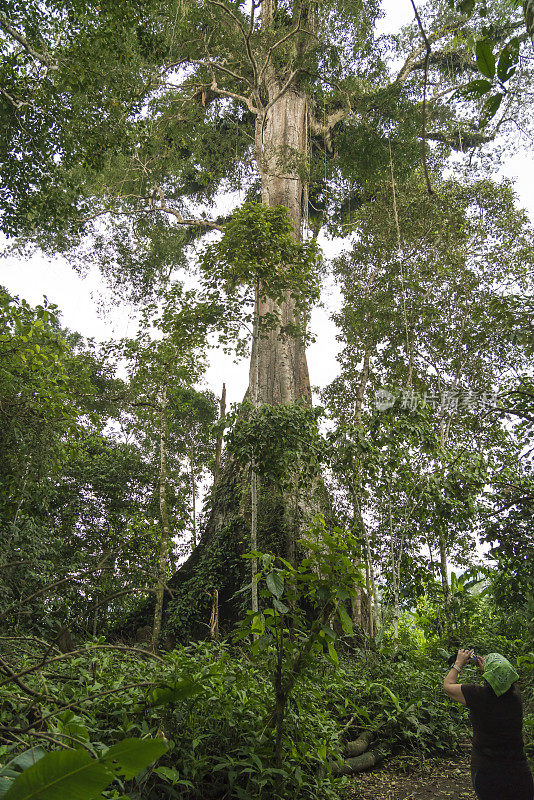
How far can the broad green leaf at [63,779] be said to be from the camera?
51cm

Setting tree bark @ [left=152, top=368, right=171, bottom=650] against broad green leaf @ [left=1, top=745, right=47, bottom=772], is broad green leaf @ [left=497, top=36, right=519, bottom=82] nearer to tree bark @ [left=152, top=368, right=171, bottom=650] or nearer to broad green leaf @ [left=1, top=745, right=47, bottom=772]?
broad green leaf @ [left=1, top=745, right=47, bottom=772]

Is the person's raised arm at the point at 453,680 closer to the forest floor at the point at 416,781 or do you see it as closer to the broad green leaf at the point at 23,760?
the forest floor at the point at 416,781

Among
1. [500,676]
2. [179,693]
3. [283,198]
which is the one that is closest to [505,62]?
[179,693]

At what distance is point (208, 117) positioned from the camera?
1230cm

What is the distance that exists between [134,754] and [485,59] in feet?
4.58

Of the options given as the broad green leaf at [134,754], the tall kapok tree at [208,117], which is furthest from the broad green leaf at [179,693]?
the tall kapok tree at [208,117]

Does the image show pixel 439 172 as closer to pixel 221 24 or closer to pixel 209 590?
pixel 221 24

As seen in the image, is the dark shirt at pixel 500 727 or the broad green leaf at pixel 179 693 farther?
the dark shirt at pixel 500 727

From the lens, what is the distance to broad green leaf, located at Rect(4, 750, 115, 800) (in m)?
0.51

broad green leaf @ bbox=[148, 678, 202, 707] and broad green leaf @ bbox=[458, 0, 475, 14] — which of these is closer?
broad green leaf @ bbox=[148, 678, 202, 707]

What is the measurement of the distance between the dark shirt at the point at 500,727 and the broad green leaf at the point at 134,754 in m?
2.73

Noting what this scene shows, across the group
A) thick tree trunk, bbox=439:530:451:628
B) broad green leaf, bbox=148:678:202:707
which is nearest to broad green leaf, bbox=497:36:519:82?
broad green leaf, bbox=148:678:202:707

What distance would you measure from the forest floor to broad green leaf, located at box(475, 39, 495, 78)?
4.01 m

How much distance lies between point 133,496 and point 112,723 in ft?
26.9
